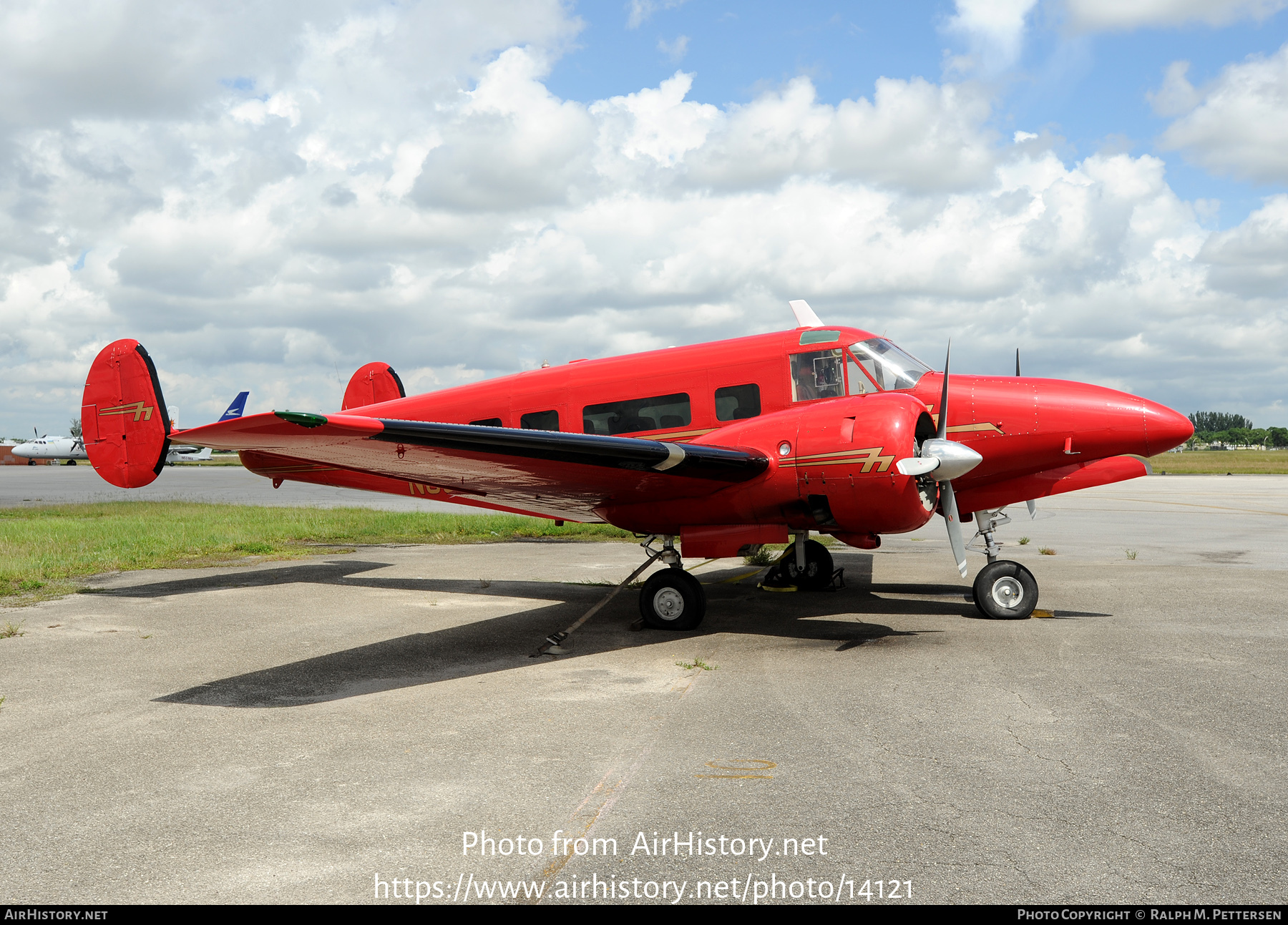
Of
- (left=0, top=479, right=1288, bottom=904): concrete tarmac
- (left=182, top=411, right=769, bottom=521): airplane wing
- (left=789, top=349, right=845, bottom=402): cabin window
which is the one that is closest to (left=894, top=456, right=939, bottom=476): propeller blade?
(left=182, top=411, right=769, bottom=521): airplane wing

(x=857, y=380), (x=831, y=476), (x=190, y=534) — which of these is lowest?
(x=190, y=534)

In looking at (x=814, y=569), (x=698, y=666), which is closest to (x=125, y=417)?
(x=698, y=666)

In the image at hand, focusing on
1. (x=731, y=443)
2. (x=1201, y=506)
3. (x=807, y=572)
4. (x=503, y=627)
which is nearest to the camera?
(x=731, y=443)

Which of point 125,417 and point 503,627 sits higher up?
point 125,417

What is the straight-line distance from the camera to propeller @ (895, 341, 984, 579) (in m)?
7.82

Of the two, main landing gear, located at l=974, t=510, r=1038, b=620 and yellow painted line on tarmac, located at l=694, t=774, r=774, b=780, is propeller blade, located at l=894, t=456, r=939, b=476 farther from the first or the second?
yellow painted line on tarmac, located at l=694, t=774, r=774, b=780

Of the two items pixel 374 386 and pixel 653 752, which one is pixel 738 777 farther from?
pixel 374 386

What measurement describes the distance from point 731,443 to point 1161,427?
4.63 m

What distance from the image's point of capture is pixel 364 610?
10539mm

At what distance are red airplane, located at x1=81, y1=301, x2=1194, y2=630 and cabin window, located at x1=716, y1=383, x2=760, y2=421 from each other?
18 millimetres

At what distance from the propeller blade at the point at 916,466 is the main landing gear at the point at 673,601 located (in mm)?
2598

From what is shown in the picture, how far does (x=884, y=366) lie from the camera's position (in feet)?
31.7
